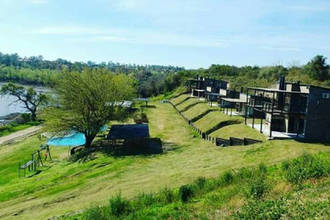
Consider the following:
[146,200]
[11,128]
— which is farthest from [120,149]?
[11,128]

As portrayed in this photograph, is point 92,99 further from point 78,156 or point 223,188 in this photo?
point 223,188

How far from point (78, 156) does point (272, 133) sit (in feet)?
69.6

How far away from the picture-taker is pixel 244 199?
13703 millimetres

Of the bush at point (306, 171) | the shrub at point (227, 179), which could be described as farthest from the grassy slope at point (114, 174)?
the bush at point (306, 171)

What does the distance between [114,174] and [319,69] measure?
56.4 metres

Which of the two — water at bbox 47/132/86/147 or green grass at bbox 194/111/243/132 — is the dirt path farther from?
green grass at bbox 194/111/243/132

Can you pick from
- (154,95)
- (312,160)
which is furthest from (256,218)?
(154,95)

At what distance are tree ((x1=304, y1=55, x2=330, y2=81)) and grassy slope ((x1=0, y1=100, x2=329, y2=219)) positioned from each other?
42.5m

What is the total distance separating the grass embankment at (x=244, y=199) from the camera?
1155 cm

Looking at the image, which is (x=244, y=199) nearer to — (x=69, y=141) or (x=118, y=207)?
(x=118, y=207)

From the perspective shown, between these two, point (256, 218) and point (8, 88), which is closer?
point (256, 218)

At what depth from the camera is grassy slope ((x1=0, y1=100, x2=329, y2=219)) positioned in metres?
20.1

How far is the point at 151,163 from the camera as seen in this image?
2903 centimetres

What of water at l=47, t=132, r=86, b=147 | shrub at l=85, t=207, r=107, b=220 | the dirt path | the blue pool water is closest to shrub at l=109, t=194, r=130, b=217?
shrub at l=85, t=207, r=107, b=220
